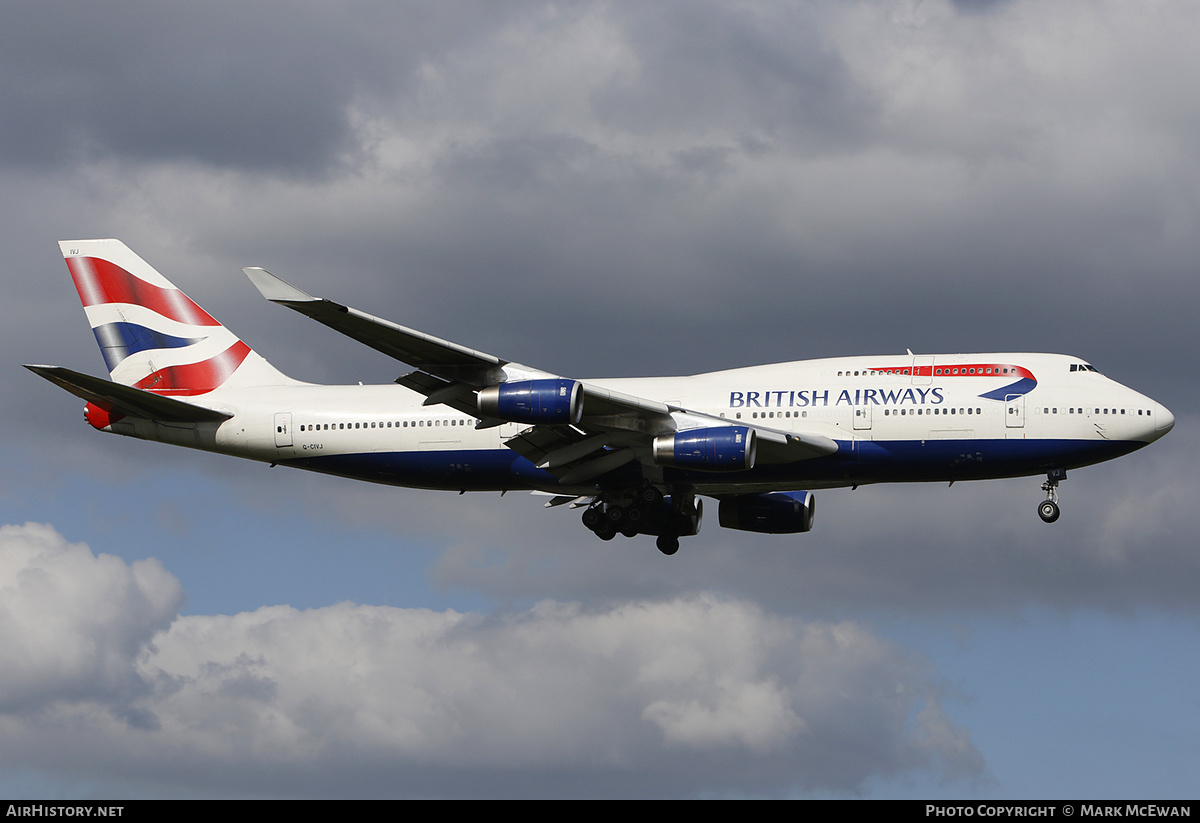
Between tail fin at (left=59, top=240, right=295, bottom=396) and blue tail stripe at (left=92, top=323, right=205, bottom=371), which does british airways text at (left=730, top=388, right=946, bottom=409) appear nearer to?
tail fin at (left=59, top=240, right=295, bottom=396)

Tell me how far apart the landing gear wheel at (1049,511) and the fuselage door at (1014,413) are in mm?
2852

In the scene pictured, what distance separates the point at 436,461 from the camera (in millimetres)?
48531

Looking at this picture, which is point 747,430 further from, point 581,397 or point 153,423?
point 153,423

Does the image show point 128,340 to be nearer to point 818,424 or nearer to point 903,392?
point 818,424

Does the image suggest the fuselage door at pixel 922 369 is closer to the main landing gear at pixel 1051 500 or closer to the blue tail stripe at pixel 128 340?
the main landing gear at pixel 1051 500

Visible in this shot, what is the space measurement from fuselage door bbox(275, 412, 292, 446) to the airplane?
6 centimetres

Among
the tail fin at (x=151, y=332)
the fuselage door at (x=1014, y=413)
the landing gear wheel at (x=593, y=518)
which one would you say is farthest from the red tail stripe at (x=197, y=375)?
the fuselage door at (x=1014, y=413)

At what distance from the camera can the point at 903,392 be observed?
44.8 meters

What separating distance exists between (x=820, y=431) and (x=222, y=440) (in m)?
21.3

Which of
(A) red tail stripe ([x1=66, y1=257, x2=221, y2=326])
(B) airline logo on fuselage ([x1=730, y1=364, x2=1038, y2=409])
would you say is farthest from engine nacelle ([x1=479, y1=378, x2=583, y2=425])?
(A) red tail stripe ([x1=66, y1=257, x2=221, y2=326])

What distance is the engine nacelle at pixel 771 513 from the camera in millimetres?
52625

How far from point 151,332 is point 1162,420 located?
36.5 m

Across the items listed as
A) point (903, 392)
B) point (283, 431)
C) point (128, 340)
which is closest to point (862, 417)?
point (903, 392)
